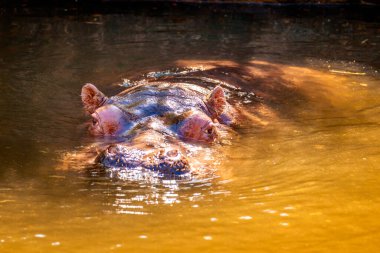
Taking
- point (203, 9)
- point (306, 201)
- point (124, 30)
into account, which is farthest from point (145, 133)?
point (203, 9)

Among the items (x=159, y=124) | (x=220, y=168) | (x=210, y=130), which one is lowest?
(x=220, y=168)

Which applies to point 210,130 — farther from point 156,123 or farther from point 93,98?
point 93,98

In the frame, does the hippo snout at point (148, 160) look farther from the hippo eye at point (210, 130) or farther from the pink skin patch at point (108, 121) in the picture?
the hippo eye at point (210, 130)

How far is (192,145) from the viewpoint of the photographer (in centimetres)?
533

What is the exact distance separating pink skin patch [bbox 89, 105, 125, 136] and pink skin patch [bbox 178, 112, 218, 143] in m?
0.56

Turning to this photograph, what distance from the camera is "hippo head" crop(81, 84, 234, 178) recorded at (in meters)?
4.51

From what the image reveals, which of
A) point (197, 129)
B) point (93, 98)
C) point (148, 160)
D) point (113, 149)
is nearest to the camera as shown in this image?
point (148, 160)

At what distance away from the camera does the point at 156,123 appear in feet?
17.9

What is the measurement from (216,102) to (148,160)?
212 cm

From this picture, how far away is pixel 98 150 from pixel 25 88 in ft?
10.5

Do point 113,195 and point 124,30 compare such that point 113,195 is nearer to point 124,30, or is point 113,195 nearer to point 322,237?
point 322,237

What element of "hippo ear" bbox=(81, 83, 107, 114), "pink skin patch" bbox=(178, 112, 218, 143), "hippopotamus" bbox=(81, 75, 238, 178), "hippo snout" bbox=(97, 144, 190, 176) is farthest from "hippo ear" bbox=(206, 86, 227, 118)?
"hippo snout" bbox=(97, 144, 190, 176)

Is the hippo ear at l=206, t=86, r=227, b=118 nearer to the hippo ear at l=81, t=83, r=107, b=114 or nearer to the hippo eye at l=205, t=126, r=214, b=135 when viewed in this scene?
the hippo eye at l=205, t=126, r=214, b=135

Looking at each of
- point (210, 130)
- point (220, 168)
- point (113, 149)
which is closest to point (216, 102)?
point (210, 130)
